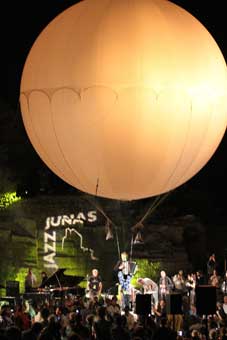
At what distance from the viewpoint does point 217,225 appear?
34344 mm

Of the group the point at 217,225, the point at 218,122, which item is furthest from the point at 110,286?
the point at 218,122

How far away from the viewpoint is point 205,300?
1097 centimetres

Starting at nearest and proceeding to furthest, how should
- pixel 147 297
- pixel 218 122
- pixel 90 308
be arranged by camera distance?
pixel 147 297, pixel 218 122, pixel 90 308

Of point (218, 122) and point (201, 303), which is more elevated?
point (218, 122)

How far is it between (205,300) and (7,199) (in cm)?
2117

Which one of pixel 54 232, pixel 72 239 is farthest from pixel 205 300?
pixel 54 232

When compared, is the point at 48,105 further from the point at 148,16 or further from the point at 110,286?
the point at 110,286

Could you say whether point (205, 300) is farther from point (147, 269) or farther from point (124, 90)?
point (147, 269)

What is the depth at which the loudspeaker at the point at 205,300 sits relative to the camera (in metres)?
10.9

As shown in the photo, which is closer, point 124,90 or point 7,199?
point 124,90

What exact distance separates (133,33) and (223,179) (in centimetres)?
2414

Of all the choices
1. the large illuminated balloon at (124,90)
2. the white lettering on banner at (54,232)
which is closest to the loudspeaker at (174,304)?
the large illuminated balloon at (124,90)

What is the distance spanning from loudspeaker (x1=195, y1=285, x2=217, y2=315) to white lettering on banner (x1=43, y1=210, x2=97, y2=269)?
62.0ft

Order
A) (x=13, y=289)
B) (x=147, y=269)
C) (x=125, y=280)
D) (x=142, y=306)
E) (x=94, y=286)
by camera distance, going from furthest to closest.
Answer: (x=147, y=269) < (x=94, y=286) < (x=13, y=289) < (x=125, y=280) < (x=142, y=306)
